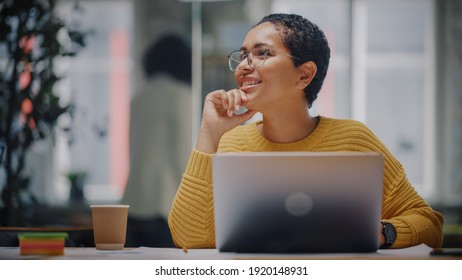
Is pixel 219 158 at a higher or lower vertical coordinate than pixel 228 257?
higher

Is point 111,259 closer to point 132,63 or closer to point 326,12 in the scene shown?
point 132,63

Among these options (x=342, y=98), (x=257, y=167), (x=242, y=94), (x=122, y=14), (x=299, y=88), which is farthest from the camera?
(x=122, y=14)

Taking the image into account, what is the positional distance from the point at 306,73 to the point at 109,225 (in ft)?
2.92

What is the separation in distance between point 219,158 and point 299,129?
755mm

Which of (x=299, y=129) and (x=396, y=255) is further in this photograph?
(x=299, y=129)

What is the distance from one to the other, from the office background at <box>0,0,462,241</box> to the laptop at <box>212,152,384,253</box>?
1.58m

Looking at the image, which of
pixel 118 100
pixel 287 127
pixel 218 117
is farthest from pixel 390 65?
pixel 218 117

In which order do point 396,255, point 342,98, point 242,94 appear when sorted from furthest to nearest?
point 342,98 → point 242,94 → point 396,255

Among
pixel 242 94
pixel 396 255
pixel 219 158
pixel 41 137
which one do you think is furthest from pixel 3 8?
pixel 396 255

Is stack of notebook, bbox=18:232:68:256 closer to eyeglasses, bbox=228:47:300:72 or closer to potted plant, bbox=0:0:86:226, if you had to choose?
eyeglasses, bbox=228:47:300:72

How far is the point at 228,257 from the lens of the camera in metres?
1.48

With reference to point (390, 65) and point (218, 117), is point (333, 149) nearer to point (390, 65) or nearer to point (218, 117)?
point (218, 117)

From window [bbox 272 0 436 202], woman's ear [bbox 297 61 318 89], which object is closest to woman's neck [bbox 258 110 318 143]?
woman's ear [bbox 297 61 318 89]

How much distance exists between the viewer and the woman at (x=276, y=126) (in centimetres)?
192
